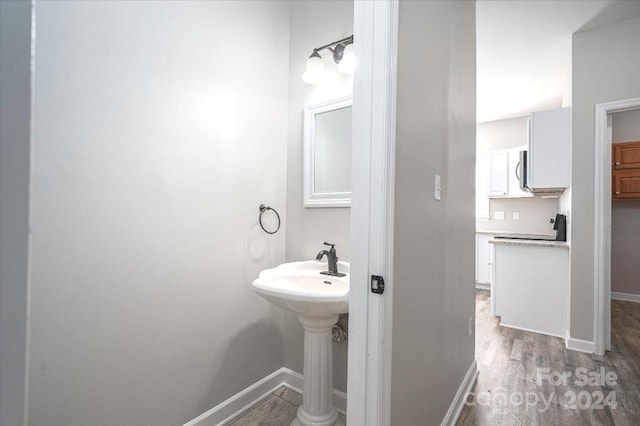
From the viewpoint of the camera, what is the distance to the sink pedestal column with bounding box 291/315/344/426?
61.0 inches

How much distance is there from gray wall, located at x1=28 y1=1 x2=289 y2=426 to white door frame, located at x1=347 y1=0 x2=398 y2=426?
92cm

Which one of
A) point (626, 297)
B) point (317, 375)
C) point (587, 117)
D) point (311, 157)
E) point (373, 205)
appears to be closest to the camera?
point (373, 205)

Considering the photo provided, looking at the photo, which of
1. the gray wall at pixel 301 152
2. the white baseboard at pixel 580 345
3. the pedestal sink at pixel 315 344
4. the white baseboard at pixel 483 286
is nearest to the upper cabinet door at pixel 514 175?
the white baseboard at pixel 483 286

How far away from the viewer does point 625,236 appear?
13.3ft

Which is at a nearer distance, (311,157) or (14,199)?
(14,199)

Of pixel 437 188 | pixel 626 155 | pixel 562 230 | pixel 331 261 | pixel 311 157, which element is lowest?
pixel 331 261

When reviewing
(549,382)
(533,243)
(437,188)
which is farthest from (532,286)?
(437,188)

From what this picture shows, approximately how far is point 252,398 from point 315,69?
1.97m

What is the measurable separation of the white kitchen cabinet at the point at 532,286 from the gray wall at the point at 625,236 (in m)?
2.09

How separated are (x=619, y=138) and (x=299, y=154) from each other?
4566 millimetres

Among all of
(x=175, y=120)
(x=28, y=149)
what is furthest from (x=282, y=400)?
(x=28, y=149)

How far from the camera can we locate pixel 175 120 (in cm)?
142

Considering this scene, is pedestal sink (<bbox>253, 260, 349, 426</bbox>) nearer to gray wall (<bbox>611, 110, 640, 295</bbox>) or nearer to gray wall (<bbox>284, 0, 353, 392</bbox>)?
gray wall (<bbox>284, 0, 353, 392</bbox>)

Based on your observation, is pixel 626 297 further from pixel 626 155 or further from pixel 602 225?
pixel 602 225
